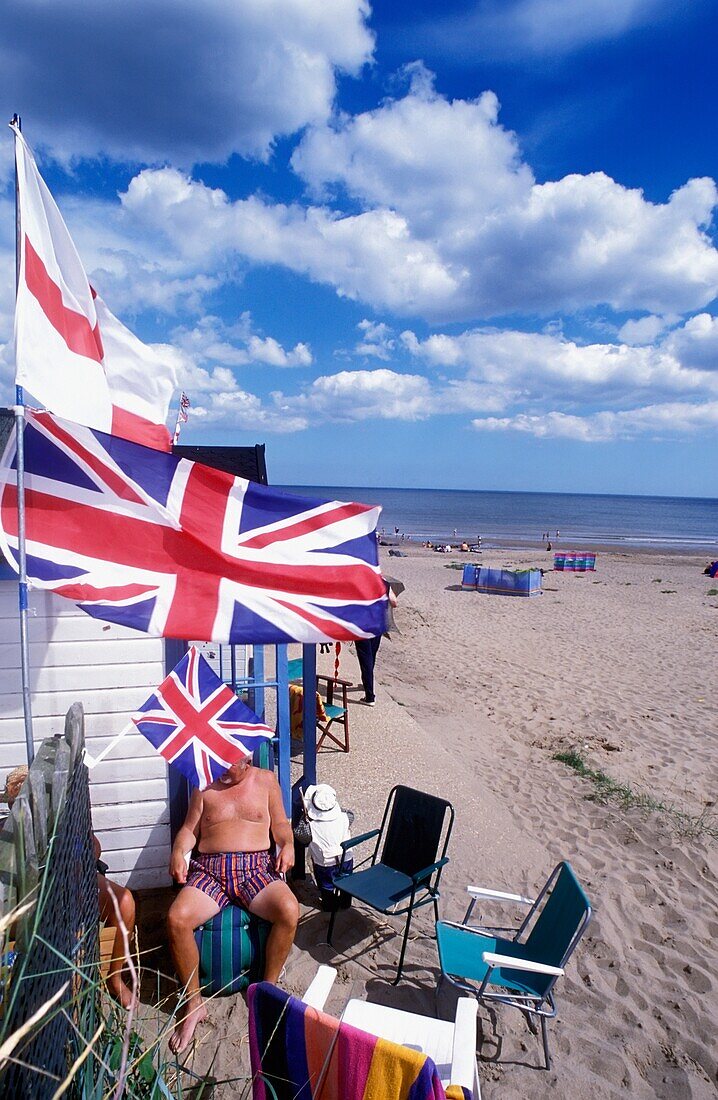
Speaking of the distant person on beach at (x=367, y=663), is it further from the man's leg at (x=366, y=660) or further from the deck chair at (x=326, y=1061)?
the deck chair at (x=326, y=1061)

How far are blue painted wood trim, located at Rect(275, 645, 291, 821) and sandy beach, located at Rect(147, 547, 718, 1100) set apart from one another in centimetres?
84

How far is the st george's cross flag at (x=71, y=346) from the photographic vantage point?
297cm

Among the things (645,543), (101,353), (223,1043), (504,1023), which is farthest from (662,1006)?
(645,543)

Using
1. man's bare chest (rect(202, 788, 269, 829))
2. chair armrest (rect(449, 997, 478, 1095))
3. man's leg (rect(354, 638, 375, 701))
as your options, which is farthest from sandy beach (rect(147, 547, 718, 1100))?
man's bare chest (rect(202, 788, 269, 829))

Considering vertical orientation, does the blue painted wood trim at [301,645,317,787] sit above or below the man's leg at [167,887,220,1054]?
above

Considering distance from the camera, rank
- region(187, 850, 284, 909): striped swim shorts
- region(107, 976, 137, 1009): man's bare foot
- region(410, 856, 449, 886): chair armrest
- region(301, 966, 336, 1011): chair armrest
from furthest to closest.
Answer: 1. region(410, 856, 449, 886): chair armrest
2. region(187, 850, 284, 909): striped swim shorts
3. region(301, 966, 336, 1011): chair armrest
4. region(107, 976, 137, 1009): man's bare foot

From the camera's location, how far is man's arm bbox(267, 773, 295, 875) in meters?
4.32

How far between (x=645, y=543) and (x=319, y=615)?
60.0 meters

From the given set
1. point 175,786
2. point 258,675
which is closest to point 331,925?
point 175,786

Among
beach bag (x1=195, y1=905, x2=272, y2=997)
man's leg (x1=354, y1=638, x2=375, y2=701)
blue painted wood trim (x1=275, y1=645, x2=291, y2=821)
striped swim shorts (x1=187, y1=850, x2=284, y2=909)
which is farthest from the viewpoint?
man's leg (x1=354, y1=638, x2=375, y2=701)

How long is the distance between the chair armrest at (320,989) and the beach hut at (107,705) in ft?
7.19

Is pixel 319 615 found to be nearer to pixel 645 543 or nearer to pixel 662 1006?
pixel 662 1006

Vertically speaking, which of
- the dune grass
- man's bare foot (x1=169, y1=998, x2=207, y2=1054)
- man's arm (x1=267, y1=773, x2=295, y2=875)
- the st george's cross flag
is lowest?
the dune grass

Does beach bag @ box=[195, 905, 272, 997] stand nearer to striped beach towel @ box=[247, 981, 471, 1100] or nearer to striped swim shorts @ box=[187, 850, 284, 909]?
striped swim shorts @ box=[187, 850, 284, 909]
